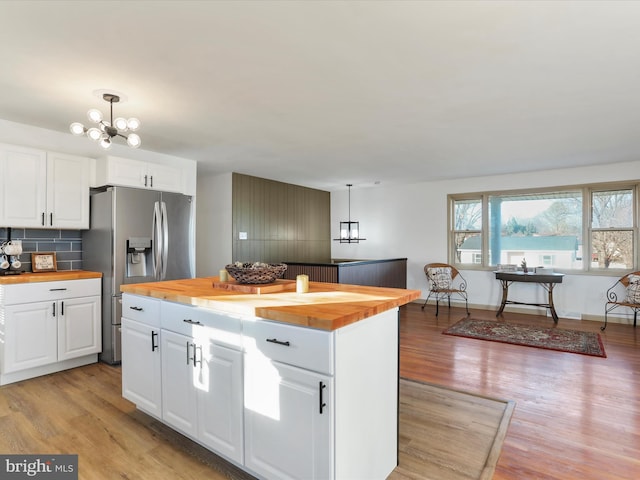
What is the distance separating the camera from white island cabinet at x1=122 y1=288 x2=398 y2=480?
1.50m

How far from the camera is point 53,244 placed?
3771 millimetres

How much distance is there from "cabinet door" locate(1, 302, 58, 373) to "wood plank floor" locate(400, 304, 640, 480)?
129 inches

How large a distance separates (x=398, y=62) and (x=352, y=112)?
0.93 metres

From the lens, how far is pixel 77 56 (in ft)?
7.15

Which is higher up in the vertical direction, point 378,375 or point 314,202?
point 314,202

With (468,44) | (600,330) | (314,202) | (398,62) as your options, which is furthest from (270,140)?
(600,330)

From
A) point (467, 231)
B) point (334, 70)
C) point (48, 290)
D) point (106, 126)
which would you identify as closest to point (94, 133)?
point (106, 126)

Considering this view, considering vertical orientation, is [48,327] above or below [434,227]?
below

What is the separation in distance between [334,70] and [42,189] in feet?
9.93

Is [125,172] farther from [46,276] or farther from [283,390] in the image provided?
[283,390]

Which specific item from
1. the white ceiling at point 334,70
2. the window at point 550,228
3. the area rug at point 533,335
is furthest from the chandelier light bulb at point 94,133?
the window at point 550,228

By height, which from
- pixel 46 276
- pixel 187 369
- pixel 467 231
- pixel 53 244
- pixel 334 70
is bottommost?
pixel 187 369

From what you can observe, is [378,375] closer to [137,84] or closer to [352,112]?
[352,112]

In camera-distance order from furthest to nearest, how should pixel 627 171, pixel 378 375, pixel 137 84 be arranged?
pixel 627 171
pixel 137 84
pixel 378 375
